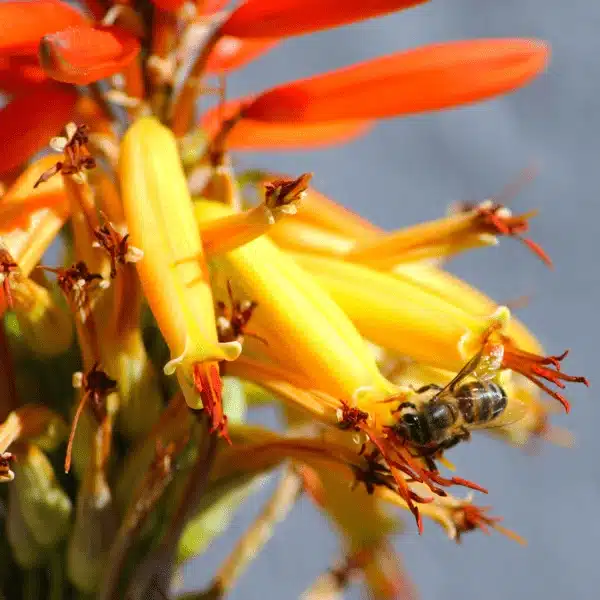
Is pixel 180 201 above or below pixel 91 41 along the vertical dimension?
below

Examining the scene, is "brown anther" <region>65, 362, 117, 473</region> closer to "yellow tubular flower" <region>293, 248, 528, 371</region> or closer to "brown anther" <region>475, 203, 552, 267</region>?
"yellow tubular flower" <region>293, 248, 528, 371</region>

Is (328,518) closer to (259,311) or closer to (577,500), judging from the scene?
(259,311)

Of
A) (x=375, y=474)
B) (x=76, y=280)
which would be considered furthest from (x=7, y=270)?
(x=375, y=474)

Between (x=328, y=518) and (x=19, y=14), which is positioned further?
(x=328, y=518)

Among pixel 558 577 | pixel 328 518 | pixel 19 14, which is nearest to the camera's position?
pixel 19 14

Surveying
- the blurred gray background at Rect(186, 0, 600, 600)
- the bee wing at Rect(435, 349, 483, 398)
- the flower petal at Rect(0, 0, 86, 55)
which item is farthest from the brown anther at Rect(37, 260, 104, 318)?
the blurred gray background at Rect(186, 0, 600, 600)

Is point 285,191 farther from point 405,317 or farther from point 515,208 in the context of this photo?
point 515,208

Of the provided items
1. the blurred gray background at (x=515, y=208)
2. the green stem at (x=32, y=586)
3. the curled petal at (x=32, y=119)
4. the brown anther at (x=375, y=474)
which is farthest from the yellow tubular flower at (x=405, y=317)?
the blurred gray background at (x=515, y=208)

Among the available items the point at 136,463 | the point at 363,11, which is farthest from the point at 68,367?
the point at 363,11
